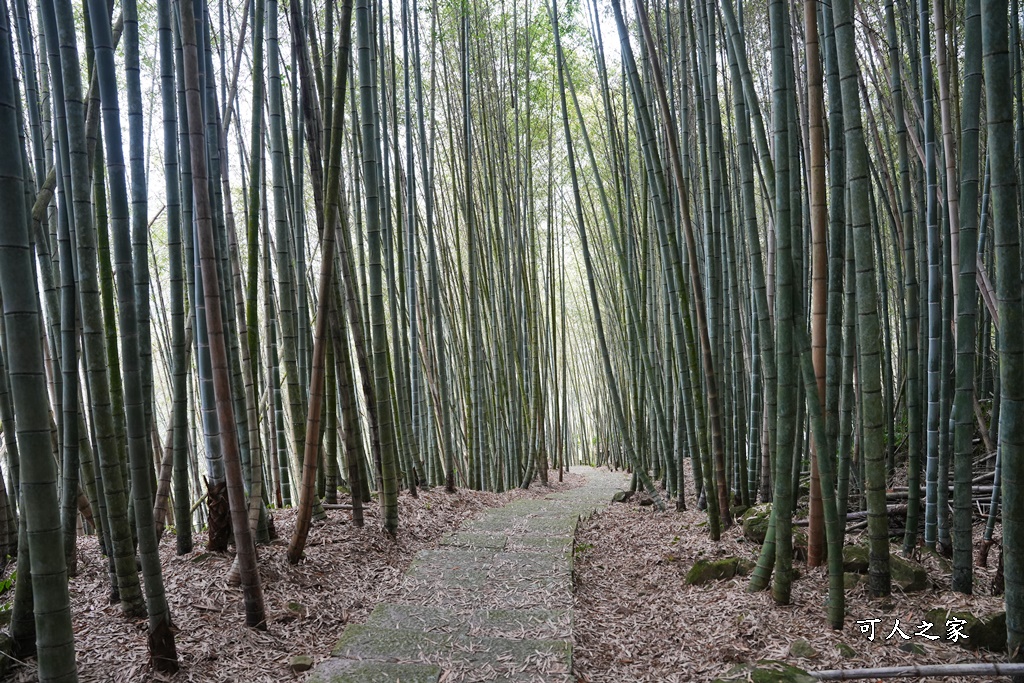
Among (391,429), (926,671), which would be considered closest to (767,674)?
(926,671)

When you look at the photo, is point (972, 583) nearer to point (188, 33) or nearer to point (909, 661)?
point (909, 661)

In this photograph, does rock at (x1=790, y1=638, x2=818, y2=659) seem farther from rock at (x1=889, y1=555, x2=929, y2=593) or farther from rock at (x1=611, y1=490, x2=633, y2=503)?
rock at (x1=611, y1=490, x2=633, y2=503)

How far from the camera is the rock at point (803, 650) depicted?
A: 1.72m

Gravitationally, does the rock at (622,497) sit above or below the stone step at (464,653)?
below

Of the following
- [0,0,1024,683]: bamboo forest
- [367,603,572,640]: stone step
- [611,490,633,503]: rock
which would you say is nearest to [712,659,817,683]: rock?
[0,0,1024,683]: bamboo forest

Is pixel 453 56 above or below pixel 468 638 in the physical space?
above

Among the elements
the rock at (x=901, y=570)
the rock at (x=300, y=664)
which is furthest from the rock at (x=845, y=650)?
the rock at (x=300, y=664)

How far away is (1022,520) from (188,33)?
2328 mm

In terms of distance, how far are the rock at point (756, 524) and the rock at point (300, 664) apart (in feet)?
5.51

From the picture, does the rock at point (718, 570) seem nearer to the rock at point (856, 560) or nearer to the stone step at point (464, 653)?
the rock at point (856, 560)

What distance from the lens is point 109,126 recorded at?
4.85ft

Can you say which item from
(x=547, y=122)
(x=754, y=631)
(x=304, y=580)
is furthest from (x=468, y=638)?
(x=547, y=122)

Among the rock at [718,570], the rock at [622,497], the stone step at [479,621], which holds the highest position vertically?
the stone step at [479,621]

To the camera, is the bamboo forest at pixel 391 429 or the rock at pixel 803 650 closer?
the bamboo forest at pixel 391 429
